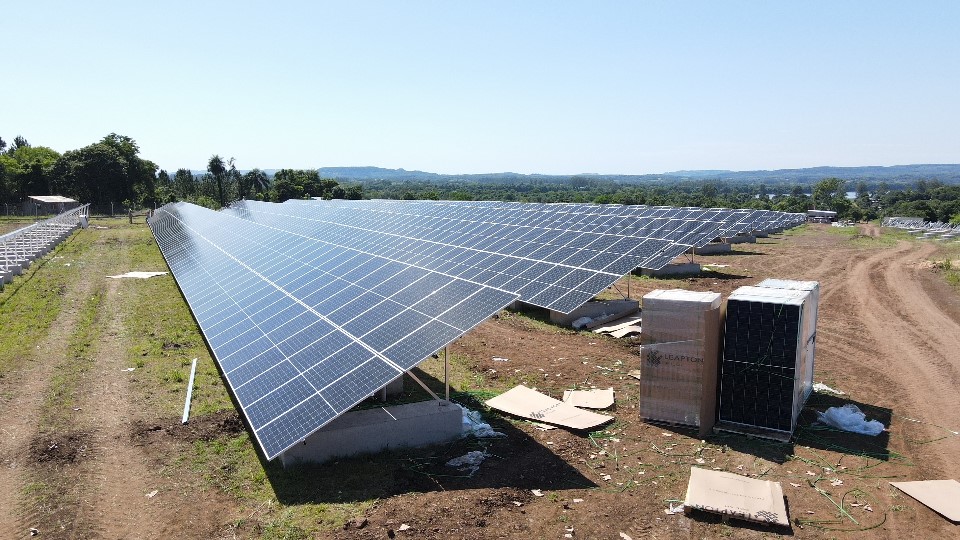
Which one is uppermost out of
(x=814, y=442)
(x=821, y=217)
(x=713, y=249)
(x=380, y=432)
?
(x=380, y=432)

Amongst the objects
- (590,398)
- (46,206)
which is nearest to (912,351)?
(590,398)

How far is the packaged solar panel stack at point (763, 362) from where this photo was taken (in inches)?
450

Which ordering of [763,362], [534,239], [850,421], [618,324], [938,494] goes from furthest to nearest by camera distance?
[534,239] → [618,324] → [850,421] → [763,362] → [938,494]

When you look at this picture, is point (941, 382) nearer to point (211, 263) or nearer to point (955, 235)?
point (211, 263)

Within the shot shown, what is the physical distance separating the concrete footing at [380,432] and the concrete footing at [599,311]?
411 inches

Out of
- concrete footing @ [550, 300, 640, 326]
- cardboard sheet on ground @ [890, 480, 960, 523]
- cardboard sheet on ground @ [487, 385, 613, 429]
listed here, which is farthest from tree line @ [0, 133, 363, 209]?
cardboard sheet on ground @ [890, 480, 960, 523]

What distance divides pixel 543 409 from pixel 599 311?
970cm

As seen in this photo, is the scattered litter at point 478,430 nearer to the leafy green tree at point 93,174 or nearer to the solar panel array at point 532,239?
the solar panel array at point 532,239

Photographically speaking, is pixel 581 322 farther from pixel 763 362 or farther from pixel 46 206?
pixel 46 206

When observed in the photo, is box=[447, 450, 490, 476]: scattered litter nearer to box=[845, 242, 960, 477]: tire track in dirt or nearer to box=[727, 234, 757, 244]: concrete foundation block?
box=[845, 242, 960, 477]: tire track in dirt

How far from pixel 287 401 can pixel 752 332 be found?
886 cm

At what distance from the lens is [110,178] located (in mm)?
83250

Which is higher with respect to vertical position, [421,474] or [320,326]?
[320,326]

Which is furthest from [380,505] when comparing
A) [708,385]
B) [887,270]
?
[887,270]
